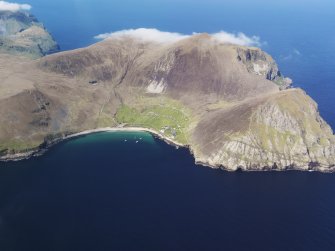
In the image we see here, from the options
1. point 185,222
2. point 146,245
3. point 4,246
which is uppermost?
point 185,222

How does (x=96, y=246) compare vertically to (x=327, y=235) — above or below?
below

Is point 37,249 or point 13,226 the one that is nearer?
point 37,249

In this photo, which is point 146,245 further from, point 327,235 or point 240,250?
point 327,235

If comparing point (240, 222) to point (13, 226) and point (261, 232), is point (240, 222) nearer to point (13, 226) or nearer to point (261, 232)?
point (261, 232)

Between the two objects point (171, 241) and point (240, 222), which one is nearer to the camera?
point (171, 241)

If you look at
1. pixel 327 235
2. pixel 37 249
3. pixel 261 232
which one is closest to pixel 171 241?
pixel 261 232

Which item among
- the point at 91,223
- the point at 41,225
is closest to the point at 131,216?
the point at 91,223

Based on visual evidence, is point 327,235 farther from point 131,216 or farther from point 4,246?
point 4,246

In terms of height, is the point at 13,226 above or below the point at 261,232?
below

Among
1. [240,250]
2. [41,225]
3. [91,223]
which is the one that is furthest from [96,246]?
[240,250]
